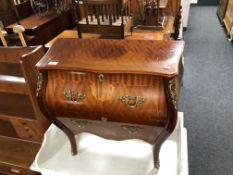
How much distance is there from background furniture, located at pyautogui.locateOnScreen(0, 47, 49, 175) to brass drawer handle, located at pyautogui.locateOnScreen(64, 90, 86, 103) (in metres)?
0.26

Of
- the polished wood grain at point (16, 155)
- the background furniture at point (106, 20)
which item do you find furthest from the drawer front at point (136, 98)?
the background furniture at point (106, 20)

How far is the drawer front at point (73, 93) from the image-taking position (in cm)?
83

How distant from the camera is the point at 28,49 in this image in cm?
106

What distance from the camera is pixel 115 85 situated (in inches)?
31.7

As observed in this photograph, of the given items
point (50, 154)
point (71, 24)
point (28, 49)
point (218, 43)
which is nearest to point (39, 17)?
point (71, 24)

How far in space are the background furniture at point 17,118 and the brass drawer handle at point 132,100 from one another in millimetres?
475

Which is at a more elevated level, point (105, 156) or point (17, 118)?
point (17, 118)

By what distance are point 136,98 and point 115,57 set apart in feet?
0.58

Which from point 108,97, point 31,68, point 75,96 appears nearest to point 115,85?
point 108,97

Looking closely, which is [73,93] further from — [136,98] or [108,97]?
[136,98]

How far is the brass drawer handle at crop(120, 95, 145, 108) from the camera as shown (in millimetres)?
790

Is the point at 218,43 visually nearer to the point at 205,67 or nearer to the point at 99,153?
the point at 205,67

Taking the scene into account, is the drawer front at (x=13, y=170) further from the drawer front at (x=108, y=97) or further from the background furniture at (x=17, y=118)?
the drawer front at (x=108, y=97)

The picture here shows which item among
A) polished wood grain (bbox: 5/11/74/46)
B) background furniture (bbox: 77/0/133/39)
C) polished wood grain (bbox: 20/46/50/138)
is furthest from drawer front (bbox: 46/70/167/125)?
polished wood grain (bbox: 5/11/74/46)
